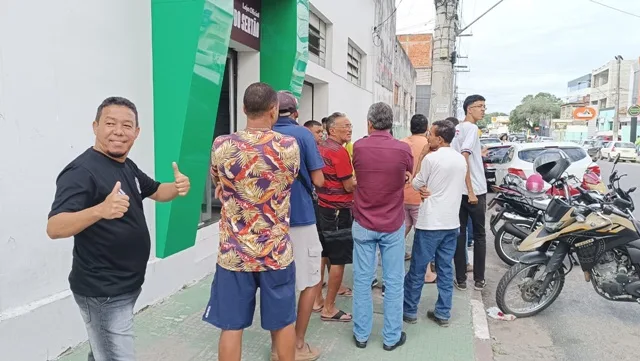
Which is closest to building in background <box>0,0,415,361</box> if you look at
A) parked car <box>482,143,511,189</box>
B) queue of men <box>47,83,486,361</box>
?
queue of men <box>47,83,486,361</box>

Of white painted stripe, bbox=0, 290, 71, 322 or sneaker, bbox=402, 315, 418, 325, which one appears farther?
sneaker, bbox=402, 315, 418, 325

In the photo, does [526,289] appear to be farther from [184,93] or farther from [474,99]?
[184,93]

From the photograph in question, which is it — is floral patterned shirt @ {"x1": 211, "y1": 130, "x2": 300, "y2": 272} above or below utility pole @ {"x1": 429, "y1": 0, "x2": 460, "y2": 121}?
below

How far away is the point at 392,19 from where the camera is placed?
14.7m

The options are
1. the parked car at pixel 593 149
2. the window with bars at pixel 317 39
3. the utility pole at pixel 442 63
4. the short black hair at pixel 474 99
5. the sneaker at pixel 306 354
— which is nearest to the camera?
the sneaker at pixel 306 354

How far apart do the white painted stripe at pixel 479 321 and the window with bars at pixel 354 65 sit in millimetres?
6903

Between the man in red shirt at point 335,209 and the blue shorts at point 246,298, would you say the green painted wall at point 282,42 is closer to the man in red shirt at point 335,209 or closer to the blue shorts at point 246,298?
the man in red shirt at point 335,209

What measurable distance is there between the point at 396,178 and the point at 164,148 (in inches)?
74.2

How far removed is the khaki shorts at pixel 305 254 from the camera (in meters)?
2.90

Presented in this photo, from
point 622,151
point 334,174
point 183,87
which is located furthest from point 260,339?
point 622,151

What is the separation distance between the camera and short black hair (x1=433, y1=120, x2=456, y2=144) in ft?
12.0

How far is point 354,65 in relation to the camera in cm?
1084

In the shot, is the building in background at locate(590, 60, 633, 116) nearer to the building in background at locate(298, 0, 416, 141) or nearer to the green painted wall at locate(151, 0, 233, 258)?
the building in background at locate(298, 0, 416, 141)

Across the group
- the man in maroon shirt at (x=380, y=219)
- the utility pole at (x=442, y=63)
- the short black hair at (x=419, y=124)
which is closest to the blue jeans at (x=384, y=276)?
the man in maroon shirt at (x=380, y=219)
